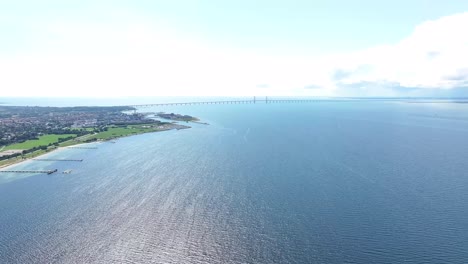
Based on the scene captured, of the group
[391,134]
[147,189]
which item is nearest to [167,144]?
[147,189]

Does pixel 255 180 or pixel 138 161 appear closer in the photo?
pixel 255 180

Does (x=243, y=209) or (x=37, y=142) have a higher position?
(x=37, y=142)

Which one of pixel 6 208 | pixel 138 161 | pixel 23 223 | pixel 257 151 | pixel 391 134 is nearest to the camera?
pixel 23 223

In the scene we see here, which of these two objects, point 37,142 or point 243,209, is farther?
point 37,142

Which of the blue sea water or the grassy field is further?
the grassy field

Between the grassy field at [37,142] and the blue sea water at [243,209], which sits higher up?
the grassy field at [37,142]

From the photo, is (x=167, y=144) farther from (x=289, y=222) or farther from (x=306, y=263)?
(x=306, y=263)

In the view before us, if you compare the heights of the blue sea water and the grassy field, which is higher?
the grassy field

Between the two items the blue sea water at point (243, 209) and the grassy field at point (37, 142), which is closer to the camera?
the blue sea water at point (243, 209)
